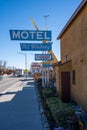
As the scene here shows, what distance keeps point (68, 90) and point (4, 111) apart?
4.99m

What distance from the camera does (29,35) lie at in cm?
1204

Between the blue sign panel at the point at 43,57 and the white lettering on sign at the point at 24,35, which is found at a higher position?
the white lettering on sign at the point at 24,35

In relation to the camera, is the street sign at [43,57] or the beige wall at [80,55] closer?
the beige wall at [80,55]

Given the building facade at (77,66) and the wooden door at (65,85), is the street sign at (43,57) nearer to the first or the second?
the building facade at (77,66)

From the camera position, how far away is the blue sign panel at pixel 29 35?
37.7 feet

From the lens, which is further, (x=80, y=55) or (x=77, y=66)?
(x=77, y=66)

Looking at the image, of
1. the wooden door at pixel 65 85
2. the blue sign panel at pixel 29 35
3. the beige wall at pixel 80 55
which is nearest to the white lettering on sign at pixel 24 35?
the blue sign panel at pixel 29 35

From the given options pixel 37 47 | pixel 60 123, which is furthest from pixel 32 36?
pixel 60 123

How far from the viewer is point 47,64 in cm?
2206

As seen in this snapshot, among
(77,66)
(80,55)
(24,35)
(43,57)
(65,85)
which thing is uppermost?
(24,35)

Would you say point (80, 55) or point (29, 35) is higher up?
point (29, 35)

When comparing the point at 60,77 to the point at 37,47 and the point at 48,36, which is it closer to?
the point at 37,47

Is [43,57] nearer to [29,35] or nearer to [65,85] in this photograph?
[65,85]

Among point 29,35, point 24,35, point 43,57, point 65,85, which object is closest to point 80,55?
point 29,35
